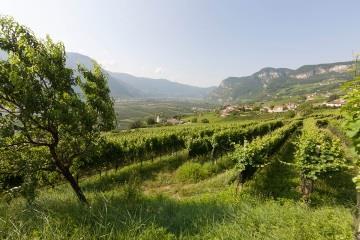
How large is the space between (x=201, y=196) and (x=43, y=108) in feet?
37.8

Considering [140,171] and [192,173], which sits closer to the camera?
[192,173]

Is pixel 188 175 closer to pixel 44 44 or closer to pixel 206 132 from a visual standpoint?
pixel 44 44

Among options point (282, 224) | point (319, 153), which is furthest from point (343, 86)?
point (319, 153)

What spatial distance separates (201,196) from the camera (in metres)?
18.0

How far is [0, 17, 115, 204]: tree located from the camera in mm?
9930

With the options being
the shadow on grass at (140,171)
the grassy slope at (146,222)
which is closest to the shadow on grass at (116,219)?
the grassy slope at (146,222)

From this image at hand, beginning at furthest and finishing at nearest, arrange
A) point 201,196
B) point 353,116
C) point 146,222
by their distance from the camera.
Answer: point 201,196 → point 146,222 → point 353,116

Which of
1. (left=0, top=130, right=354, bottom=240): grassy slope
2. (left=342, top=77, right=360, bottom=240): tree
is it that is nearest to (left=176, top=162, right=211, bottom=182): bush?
(left=0, top=130, right=354, bottom=240): grassy slope

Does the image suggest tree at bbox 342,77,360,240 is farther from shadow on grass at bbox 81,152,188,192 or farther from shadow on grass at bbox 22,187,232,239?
shadow on grass at bbox 81,152,188,192

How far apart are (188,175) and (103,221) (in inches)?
781

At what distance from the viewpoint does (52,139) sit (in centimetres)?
1174

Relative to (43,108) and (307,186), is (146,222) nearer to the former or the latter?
(43,108)

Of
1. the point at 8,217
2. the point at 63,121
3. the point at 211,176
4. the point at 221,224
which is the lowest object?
the point at 211,176

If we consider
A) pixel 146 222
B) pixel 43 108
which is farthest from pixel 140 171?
pixel 146 222
